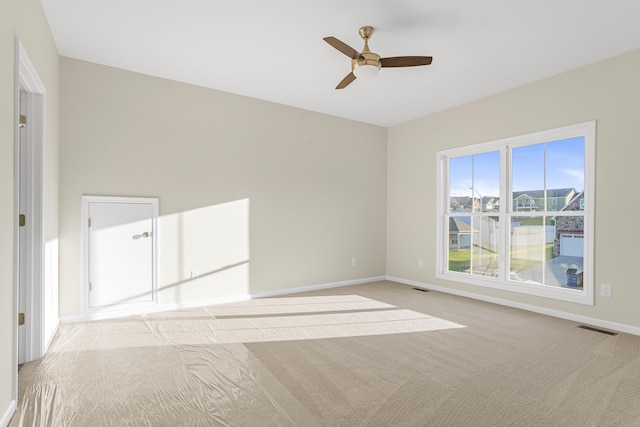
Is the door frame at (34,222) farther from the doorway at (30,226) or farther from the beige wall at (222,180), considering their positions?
the beige wall at (222,180)

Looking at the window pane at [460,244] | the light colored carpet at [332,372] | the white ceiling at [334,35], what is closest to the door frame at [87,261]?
the light colored carpet at [332,372]

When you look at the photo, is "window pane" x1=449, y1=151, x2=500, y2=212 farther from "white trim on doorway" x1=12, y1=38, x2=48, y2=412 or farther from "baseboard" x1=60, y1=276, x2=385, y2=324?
"white trim on doorway" x1=12, y1=38, x2=48, y2=412

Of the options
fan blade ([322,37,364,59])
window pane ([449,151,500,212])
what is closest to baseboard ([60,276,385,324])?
window pane ([449,151,500,212])

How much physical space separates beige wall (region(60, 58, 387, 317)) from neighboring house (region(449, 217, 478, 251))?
1.25 m

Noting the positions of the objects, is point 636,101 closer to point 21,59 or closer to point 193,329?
point 193,329

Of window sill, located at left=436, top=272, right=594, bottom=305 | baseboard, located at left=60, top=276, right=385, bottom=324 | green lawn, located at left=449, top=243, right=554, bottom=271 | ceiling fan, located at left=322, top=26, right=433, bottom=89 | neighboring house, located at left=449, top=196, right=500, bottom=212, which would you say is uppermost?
ceiling fan, located at left=322, top=26, right=433, bottom=89

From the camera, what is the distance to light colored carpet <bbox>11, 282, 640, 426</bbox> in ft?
6.39

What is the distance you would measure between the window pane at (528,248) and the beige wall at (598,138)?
280mm

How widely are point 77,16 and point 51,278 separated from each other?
227 centimetres

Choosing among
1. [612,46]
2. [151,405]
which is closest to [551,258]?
[612,46]

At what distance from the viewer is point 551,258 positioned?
13.2 feet

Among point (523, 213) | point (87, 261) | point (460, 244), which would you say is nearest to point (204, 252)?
point (87, 261)

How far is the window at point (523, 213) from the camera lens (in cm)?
376

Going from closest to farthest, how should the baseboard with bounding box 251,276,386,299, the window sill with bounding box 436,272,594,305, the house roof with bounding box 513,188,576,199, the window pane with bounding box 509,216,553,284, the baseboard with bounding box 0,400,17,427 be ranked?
the baseboard with bounding box 0,400,17,427, the window sill with bounding box 436,272,594,305, the house roof with bounding box 513,188,576,199, the window pane with bounding box 509,216,553,284, the baseboard with bounding box 251,276,386,299
